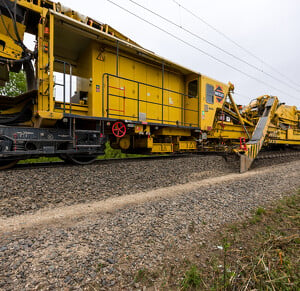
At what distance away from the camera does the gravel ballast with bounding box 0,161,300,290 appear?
5.24 feet

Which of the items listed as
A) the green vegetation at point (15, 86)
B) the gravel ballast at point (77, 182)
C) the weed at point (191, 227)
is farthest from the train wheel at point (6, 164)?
the green vegetation at point (15, 86)

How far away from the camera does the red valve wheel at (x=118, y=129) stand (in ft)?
17.5

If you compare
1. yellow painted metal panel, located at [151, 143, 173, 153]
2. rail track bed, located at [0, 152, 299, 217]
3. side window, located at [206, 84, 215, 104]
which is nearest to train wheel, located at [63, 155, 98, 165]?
rail track bed, located at [0, 152, 299, 217]

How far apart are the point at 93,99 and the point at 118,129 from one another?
125 cm

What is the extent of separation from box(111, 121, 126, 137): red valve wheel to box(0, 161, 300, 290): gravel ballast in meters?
2.13

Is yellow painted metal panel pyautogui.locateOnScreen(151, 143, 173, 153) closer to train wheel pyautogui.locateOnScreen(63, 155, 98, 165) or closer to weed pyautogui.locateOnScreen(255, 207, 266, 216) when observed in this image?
train wheel pyautogui.locateOnScreen(63, 155, 98, 165)

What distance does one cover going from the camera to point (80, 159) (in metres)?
5.37

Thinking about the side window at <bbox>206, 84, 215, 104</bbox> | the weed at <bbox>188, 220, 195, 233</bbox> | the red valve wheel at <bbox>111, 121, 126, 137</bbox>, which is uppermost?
the side window at <bbox>206, 84, 215, 104</bbox>

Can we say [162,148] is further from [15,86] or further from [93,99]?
[15,86]

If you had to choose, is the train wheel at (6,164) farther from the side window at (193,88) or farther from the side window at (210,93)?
the side window at (210,93)

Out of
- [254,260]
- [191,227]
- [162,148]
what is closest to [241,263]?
[254,260]

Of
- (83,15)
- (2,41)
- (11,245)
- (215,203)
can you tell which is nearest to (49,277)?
(11,245)

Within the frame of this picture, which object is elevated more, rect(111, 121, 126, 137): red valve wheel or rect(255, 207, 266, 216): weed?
rect(111, 121, 126, 137): red valve wheel

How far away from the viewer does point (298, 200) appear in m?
3.67
